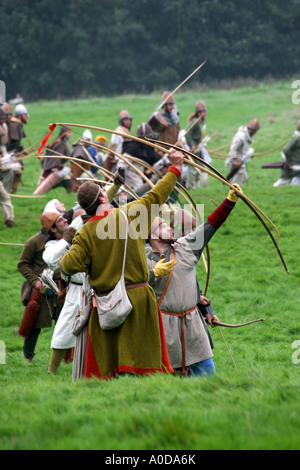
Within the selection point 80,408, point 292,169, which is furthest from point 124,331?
point 292,169

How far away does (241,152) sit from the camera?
16094 mm

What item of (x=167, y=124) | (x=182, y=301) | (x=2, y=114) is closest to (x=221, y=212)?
(x=182, y=301)

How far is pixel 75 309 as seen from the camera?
7.02 m

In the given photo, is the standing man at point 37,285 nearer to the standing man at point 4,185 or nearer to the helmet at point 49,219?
the helmet at point 49,219

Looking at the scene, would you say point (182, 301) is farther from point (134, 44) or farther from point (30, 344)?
point (134, 44)

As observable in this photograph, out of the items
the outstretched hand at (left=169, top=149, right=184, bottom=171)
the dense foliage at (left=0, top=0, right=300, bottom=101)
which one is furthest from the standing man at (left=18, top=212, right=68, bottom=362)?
the dense foliage at (left=0, top=0, right=300, bottom=101)

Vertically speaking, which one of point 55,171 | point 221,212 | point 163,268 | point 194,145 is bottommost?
point 55,171

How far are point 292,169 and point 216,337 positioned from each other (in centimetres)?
736

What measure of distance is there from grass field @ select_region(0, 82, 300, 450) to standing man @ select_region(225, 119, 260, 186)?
39cm

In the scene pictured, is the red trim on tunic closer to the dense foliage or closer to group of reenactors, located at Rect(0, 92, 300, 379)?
group of reenactors, located at Rect(0, 92, 300, 379)

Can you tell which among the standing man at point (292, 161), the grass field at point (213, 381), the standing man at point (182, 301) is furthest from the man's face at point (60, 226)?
the standing man at point (292, 161)

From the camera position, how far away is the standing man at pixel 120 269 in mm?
5195

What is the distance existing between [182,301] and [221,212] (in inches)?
31.0
